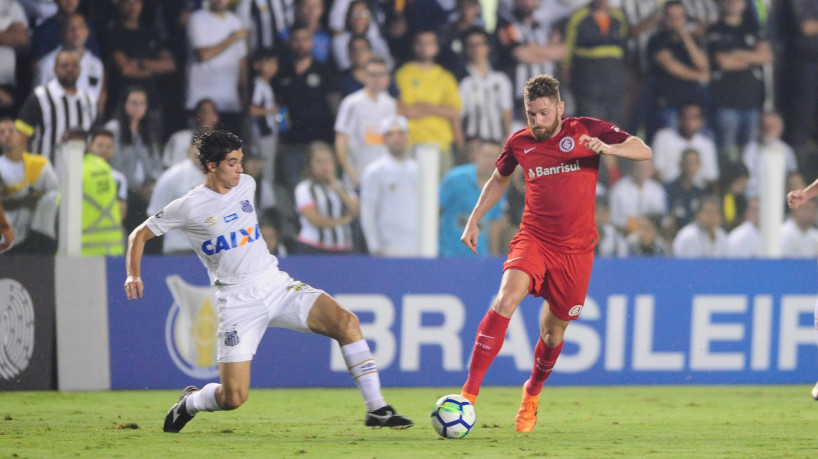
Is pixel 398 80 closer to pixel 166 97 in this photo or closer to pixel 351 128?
pixel 351 128

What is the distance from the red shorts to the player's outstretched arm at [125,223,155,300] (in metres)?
2.27

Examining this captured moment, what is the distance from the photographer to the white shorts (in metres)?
6.99

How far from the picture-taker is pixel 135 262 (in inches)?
266

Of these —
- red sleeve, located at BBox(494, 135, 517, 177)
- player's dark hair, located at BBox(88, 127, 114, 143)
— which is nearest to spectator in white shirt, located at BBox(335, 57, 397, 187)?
player's dark hair, located at BBox(88, 127, 114, 143)

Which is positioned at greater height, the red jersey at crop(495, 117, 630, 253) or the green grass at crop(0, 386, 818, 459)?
the red jersey at crop(495, 117, 630, 253)

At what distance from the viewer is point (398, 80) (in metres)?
12.4

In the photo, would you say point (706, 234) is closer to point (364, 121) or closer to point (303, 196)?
point (364, 121)

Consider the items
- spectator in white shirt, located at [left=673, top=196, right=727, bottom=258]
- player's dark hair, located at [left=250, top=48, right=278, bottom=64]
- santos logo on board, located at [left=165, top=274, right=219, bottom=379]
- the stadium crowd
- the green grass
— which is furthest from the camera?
player's dark hair, located at [left=250, top=48, right=278, bottom=64]

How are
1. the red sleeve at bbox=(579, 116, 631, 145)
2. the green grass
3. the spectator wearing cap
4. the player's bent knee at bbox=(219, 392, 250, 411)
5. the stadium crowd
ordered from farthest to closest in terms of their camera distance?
the spectator wearing cap
the stadium crowd
the red sleeve at bbox=(579, 116, 631, 145)
the player's bent knee at bbox=(219, 392, 250, 411)
the green grass

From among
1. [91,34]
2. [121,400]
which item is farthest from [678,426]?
[91,34]

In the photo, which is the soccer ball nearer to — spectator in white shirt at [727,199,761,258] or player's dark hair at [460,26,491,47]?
spectator in white shirt at [727,199,761,258]

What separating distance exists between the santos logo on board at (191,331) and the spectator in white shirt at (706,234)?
4.82m

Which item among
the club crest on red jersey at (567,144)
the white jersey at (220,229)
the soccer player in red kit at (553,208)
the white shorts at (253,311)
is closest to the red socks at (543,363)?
the soccer player in red kit at (553,208)

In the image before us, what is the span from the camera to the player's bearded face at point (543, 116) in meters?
7.03
